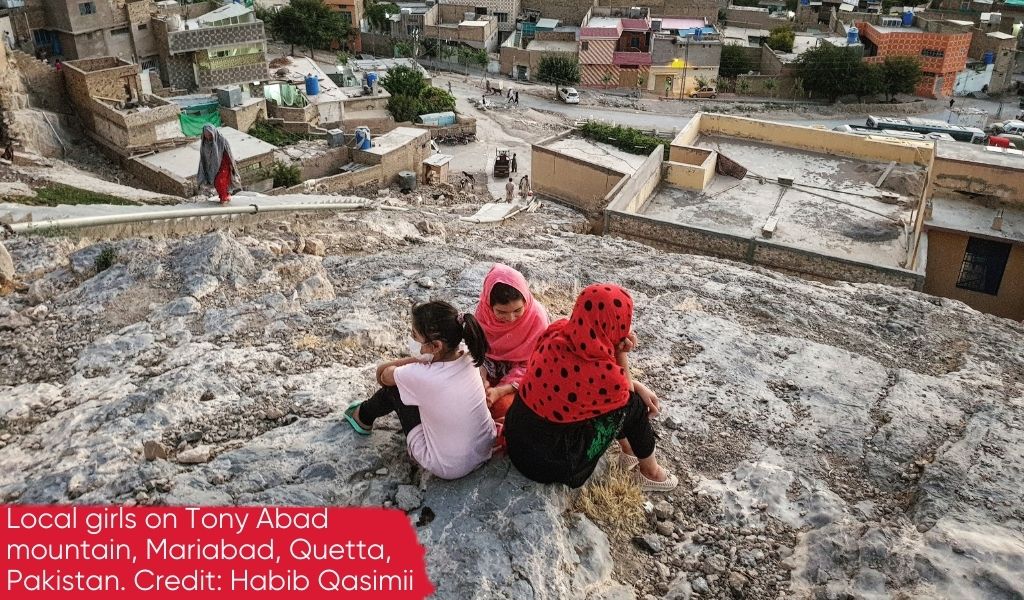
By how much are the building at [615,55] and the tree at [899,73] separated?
43.3 ft

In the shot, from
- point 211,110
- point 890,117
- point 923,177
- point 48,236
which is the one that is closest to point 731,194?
point 923,177

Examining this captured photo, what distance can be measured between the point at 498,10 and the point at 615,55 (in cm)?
1027

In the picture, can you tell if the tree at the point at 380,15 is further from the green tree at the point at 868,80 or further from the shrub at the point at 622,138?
the shrub at the point at 622,138

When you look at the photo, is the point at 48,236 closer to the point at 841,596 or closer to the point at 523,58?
the point at 841,596

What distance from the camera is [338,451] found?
13.3 ft

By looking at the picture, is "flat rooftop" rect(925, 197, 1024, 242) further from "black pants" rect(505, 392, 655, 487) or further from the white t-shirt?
the white t-shirt

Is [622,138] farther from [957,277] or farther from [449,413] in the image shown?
[449,413]

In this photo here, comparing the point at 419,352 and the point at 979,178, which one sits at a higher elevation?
the point at 419,352

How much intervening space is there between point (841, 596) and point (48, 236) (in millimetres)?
7163

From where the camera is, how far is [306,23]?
4391 centimetres

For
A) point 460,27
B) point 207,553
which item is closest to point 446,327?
point 207,553

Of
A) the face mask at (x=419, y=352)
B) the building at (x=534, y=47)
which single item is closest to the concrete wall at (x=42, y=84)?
the face mask at (x=419, y=352)

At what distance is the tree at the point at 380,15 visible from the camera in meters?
48.7

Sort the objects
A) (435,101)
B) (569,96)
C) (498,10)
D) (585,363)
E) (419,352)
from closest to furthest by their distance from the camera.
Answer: (585,363) → (419,352) → (435,101) → (569,96) → (498,10)
